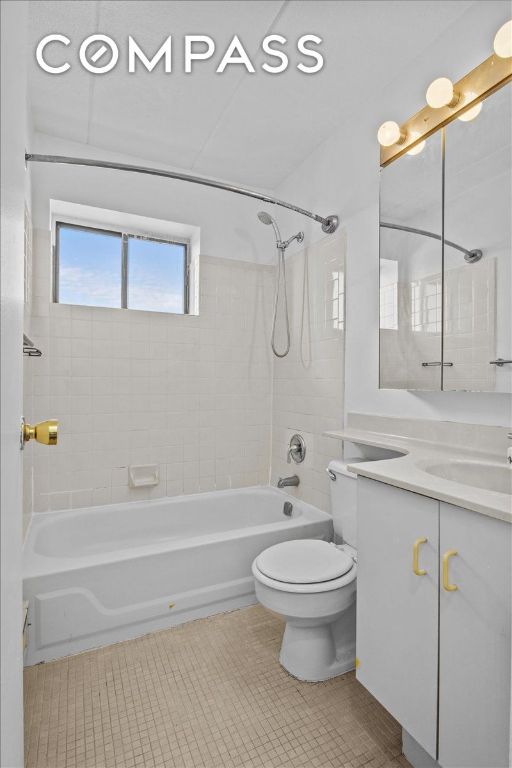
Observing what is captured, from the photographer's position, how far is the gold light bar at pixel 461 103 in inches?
53.3

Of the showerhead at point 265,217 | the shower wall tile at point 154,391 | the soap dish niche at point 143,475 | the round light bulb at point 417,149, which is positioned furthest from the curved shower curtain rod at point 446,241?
the soap dish niche at point 143,475

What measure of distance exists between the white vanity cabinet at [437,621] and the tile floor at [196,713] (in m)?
0.26

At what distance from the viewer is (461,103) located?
1480 millimetres

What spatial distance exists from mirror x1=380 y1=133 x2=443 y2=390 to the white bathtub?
995mm

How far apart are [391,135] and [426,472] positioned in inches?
54.5

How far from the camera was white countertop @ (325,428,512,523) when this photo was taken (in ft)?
3.01

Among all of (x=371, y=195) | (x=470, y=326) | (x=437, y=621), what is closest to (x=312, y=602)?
(x=437, y=621)

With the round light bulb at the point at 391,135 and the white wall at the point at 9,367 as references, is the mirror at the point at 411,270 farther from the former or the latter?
the white wall at the point at 9,367

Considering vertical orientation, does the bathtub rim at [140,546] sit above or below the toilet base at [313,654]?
above

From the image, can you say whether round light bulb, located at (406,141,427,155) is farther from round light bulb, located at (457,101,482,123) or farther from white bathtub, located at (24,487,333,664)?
white bathtub, located at (24,487,333,664)

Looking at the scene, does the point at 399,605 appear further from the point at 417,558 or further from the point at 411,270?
the point at 411,270

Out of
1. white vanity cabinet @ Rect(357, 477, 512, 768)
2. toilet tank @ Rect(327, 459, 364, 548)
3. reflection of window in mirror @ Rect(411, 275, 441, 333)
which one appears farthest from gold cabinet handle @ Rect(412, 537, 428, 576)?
reflection of window in mirror @ Rect(411, 275, 441, 333)

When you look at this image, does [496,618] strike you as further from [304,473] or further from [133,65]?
[133,65]

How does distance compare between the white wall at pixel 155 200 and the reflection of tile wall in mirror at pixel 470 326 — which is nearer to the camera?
the reflection of tile wall in mirror at pixel 470 326
